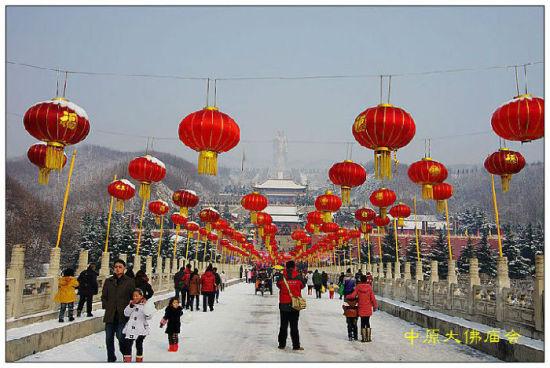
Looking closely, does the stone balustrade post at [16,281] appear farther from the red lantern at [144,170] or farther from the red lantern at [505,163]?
the red lantern at [505,163]

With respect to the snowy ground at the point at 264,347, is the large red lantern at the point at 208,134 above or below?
above

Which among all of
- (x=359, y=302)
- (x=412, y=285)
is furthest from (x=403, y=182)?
(x=359, y=302)

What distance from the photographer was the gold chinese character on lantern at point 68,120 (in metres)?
7.27

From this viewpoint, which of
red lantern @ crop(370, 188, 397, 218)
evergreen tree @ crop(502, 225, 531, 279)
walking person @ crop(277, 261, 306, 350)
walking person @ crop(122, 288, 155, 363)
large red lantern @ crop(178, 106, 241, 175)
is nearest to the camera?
walking person @ crop(122, 288, 155, 363)

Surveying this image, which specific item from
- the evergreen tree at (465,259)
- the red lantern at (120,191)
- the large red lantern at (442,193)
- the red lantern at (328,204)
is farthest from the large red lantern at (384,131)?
the evergreen tree at (465,259)

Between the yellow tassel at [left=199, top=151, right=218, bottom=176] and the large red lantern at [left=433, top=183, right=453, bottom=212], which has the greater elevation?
the large red lantern at [left=433, top=183, right=453, bottom=212]

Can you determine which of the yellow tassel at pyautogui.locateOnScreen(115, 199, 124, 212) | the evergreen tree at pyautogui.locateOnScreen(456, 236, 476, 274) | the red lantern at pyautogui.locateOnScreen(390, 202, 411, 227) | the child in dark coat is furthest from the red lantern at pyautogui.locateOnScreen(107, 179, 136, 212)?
the evergreen tree at pyautogui.locateOnScreen(456, 236, 476, 274)

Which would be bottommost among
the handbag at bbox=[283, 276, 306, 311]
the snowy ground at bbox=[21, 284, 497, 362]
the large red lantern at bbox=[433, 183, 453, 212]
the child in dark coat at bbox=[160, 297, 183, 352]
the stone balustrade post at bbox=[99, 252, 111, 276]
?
the snowy ground at bbox=[21, 284, 497, 362]

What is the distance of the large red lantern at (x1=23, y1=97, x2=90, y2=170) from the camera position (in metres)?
7.21

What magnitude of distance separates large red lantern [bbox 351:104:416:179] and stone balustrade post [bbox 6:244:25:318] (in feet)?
17.2

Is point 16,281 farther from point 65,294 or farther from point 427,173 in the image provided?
point 427,173

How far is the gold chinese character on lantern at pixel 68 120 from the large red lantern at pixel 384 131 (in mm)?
4032

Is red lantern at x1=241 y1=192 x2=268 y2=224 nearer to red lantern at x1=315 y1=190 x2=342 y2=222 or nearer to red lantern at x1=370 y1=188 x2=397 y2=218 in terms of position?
red lantern at x1=315 y1=190 x2=342 y2=222

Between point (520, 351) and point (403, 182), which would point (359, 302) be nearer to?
point (520, 351)
